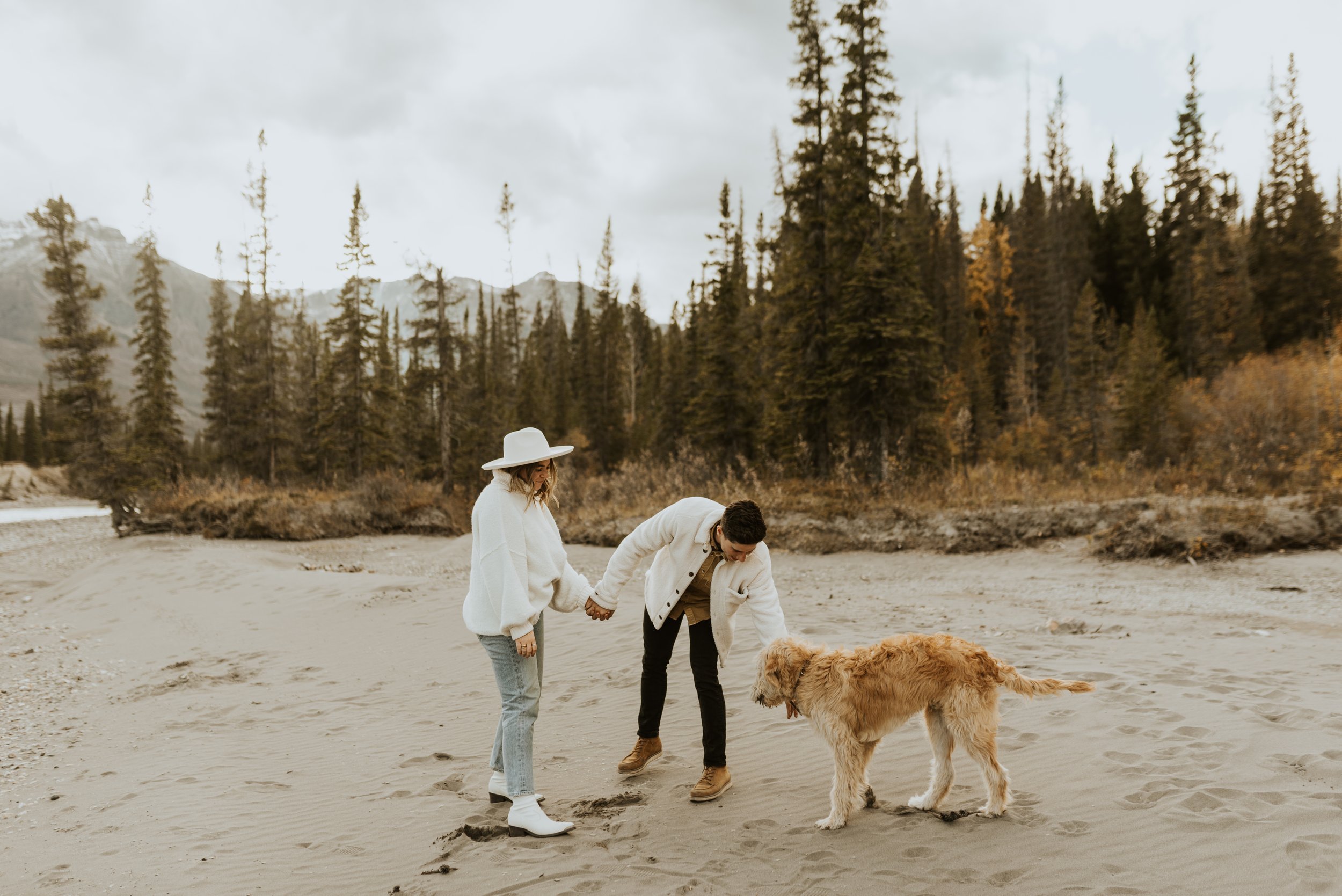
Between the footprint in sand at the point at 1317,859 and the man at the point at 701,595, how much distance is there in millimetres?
2507

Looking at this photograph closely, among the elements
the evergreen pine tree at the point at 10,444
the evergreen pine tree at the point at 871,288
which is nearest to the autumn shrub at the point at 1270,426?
the evergreen pine tree at the point at 871,288

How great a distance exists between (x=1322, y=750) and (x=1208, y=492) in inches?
617

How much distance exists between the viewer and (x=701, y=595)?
454cm

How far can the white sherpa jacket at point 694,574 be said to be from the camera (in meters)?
4.31

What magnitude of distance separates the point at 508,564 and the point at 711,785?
1881 millimetres

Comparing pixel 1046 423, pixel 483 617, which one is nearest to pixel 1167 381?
pixel 1046 423

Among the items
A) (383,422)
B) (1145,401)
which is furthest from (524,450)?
(1145,401)

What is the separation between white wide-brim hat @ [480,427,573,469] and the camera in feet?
13.2

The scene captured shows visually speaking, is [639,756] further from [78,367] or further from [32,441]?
[32,441]

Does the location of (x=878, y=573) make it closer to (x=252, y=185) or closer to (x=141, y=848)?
(x=141, y=848)

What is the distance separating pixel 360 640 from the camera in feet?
32.3

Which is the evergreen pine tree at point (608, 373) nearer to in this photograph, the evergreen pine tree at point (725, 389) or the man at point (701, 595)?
the evergreen pine tree at point (725, 389)

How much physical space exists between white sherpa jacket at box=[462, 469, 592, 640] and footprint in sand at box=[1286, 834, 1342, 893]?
11.8ft

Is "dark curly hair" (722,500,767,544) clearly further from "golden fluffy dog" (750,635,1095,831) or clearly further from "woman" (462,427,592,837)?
"woman" (462,427,592,837)
